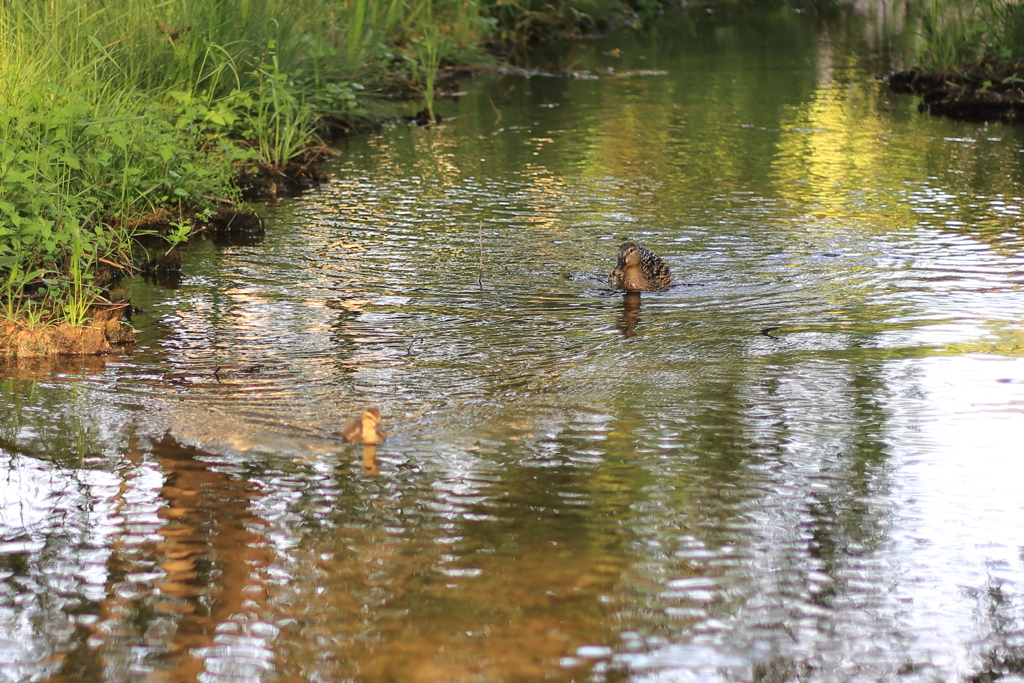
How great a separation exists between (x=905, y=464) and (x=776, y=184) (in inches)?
254

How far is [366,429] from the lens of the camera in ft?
16.8

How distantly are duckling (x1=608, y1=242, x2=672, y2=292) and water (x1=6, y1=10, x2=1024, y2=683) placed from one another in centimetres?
17

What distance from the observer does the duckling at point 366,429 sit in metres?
5.09

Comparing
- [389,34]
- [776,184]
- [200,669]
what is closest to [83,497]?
[200,669]

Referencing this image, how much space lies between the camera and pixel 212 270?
8352 mm

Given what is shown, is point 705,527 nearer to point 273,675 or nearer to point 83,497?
point 273,675

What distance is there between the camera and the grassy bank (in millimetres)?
6965

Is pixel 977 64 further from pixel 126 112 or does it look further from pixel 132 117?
pixel 132 117

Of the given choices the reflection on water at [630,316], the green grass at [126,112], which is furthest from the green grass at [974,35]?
the reflection on water at [630,316]

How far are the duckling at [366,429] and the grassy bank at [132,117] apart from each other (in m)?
2.20

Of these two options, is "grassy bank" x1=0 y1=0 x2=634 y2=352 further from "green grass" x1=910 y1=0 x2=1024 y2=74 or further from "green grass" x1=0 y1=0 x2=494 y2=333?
"green grass" x1=910 y1=0 x2=1024 y2=74

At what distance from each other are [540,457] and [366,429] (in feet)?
2.49

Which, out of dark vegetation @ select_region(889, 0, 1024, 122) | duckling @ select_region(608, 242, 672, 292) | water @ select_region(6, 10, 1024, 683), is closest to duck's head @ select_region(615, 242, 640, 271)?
duckling @ select_region(608, 242, 672, 292)

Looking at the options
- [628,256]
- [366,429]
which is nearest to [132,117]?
[628,256]
